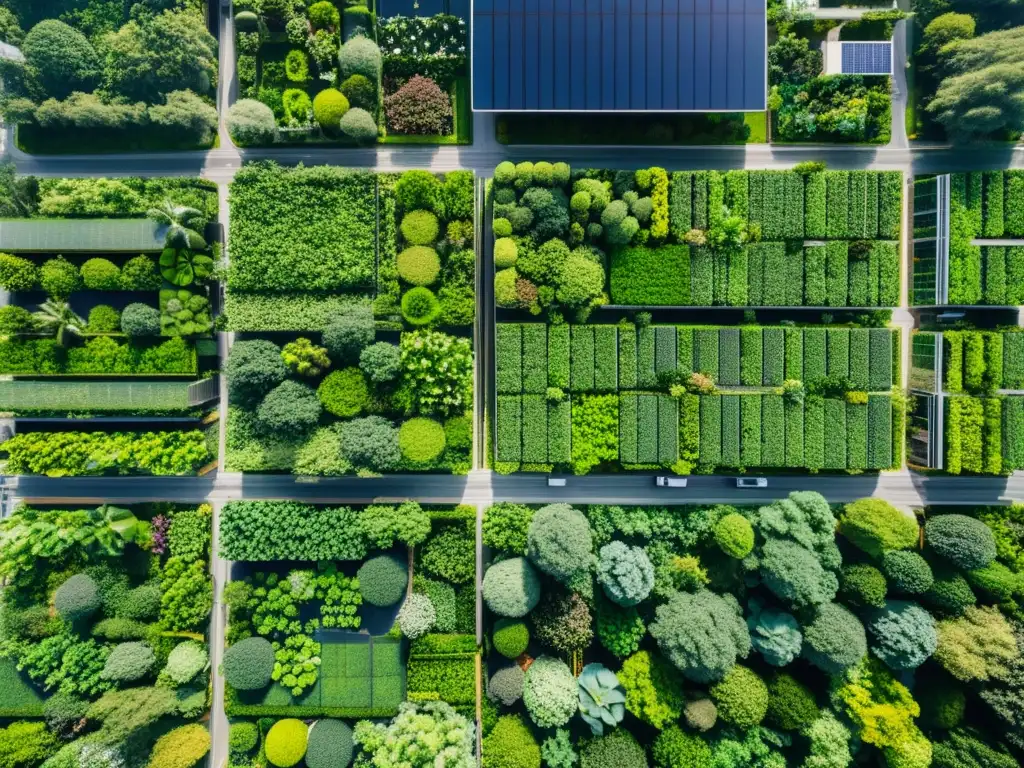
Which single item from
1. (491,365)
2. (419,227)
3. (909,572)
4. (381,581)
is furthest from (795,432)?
(381,581)

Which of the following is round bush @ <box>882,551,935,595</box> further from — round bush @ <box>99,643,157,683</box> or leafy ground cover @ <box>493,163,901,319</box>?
round bush @ <box>99,643,157,683</box>

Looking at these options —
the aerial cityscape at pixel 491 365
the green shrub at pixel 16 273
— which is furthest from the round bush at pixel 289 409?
the green shrub at pixel 16 273

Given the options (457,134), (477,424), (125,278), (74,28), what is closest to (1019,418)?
(477,424)

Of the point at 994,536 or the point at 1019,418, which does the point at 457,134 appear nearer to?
the point at 1019,418

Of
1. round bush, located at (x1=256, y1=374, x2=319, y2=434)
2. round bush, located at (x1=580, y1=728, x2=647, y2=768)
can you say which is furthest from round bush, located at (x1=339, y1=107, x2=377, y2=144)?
round bush, located at (x1=580, y1=728, x2=647, y2=768)

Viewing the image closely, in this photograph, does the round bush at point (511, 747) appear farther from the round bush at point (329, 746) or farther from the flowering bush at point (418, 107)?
the flowering bush at point (418, 107)
